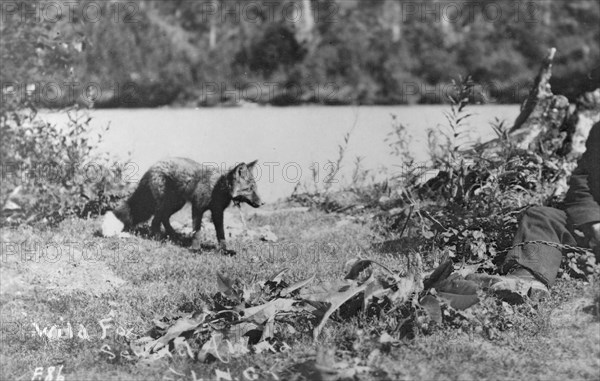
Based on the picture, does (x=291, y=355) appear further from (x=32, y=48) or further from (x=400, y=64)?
(x=400, y=64)

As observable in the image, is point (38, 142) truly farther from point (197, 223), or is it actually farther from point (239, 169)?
point (239, 169)

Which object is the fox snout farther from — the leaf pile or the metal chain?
the metal chain

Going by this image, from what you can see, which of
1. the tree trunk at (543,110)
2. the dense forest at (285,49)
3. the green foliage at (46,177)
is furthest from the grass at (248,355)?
the tree trunk at (543,110)

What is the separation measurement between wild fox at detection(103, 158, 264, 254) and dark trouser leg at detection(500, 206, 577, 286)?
234cm

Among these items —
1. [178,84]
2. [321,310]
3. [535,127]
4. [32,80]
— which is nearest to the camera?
[321,310]

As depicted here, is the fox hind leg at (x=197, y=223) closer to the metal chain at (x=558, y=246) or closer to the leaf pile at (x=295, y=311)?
the leaf pile at (x=295, y=311)

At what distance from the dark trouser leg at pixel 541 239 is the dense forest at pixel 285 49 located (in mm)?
2845

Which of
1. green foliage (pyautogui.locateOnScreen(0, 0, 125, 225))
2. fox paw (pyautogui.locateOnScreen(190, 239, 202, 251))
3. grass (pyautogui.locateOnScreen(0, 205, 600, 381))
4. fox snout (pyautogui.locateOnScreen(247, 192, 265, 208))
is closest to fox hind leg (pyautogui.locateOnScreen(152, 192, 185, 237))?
grass (pyautogui.locateOnScreen(0, 205, 600, 381))

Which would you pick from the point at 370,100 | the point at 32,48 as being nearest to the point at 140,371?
the point at 32,48

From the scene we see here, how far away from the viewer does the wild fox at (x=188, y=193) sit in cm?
642

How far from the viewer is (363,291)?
443cm

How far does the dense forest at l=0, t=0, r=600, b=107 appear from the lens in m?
7.80

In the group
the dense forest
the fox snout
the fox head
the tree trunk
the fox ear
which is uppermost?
the dense forest

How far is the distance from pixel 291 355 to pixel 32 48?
16.4 ft
